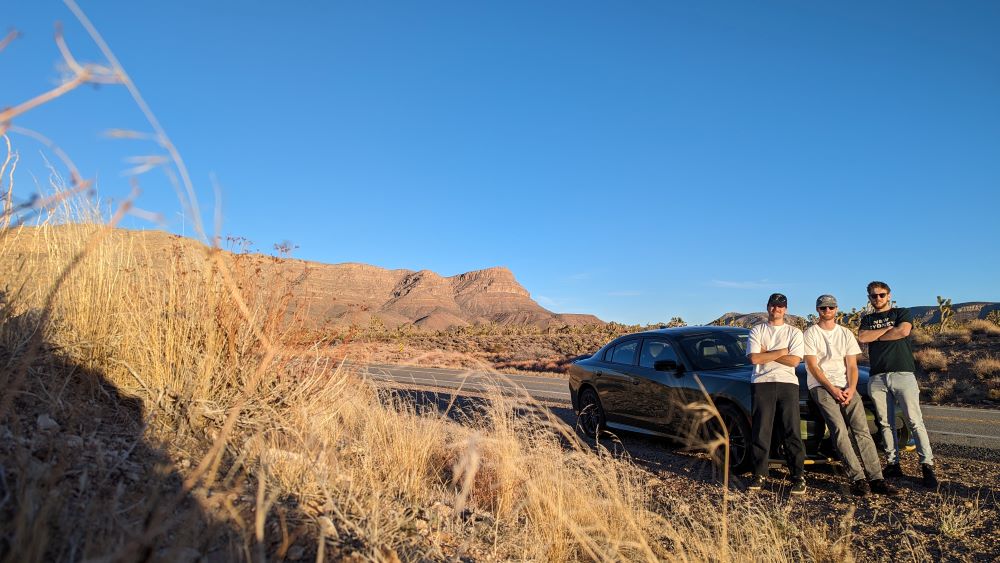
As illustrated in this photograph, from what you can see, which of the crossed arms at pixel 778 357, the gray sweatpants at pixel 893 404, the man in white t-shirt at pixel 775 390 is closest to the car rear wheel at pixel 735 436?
the man in white t-shirt at pixel 775 390

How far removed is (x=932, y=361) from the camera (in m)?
18.6

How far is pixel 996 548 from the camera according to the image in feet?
13.7

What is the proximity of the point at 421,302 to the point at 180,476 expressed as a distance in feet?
350

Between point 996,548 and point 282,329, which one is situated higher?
point 282,329

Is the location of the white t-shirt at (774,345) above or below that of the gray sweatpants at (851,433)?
above

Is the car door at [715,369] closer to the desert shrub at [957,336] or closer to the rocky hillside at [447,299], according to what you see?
the desert shrub at [957,336]

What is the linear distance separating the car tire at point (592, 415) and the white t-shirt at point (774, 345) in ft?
10.6

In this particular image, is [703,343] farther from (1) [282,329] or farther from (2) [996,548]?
(1) [282,329]

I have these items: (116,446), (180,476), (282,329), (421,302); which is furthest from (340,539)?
(421,302)

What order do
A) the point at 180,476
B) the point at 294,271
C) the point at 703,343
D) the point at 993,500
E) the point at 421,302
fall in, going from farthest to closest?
the point at 421,302, the point at 703,343, the point at 294,271, the point at 993,500, the point at 180,476

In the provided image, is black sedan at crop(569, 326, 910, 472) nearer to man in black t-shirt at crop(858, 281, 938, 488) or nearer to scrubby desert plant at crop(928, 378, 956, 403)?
man in black t-shirt at crop(858, 281, 938, 488)

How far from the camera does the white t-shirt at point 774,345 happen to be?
617cm

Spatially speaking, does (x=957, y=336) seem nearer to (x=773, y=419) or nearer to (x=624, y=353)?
(x=624, y=353)

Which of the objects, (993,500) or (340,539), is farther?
(993,500)
